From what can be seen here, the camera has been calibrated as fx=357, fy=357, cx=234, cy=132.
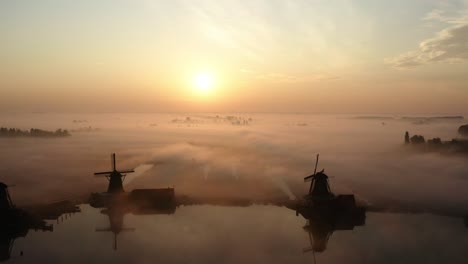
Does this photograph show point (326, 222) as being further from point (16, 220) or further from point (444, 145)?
point (444, 145)

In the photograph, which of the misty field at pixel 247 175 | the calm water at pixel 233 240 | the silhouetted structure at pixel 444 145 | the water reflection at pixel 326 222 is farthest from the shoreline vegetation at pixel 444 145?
the water reflection at pixel 326 222

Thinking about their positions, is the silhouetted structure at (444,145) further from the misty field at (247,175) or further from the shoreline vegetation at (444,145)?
the misty field at (247,175)

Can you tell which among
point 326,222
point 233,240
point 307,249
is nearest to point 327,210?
point 326,222

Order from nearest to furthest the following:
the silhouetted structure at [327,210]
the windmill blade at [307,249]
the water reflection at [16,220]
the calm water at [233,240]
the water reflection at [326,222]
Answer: the calm water at [233,240] → the windmill blade at [307,249] → the water reflection at [16,220] → the water reflection at [326,222] → the silhouetted structure at [327,210]

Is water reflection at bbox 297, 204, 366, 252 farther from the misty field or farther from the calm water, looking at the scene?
the misty field

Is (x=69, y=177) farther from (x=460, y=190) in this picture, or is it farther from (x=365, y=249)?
(x=460, y=190)

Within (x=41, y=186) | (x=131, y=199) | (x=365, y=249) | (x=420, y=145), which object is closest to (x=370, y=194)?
(x=365, y=249)

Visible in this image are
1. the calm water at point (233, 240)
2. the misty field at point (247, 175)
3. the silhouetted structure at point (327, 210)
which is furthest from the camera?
the misty field at point (247, 175)

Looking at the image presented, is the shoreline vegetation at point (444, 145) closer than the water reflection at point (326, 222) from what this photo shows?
No

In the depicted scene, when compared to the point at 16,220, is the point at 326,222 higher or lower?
lower
